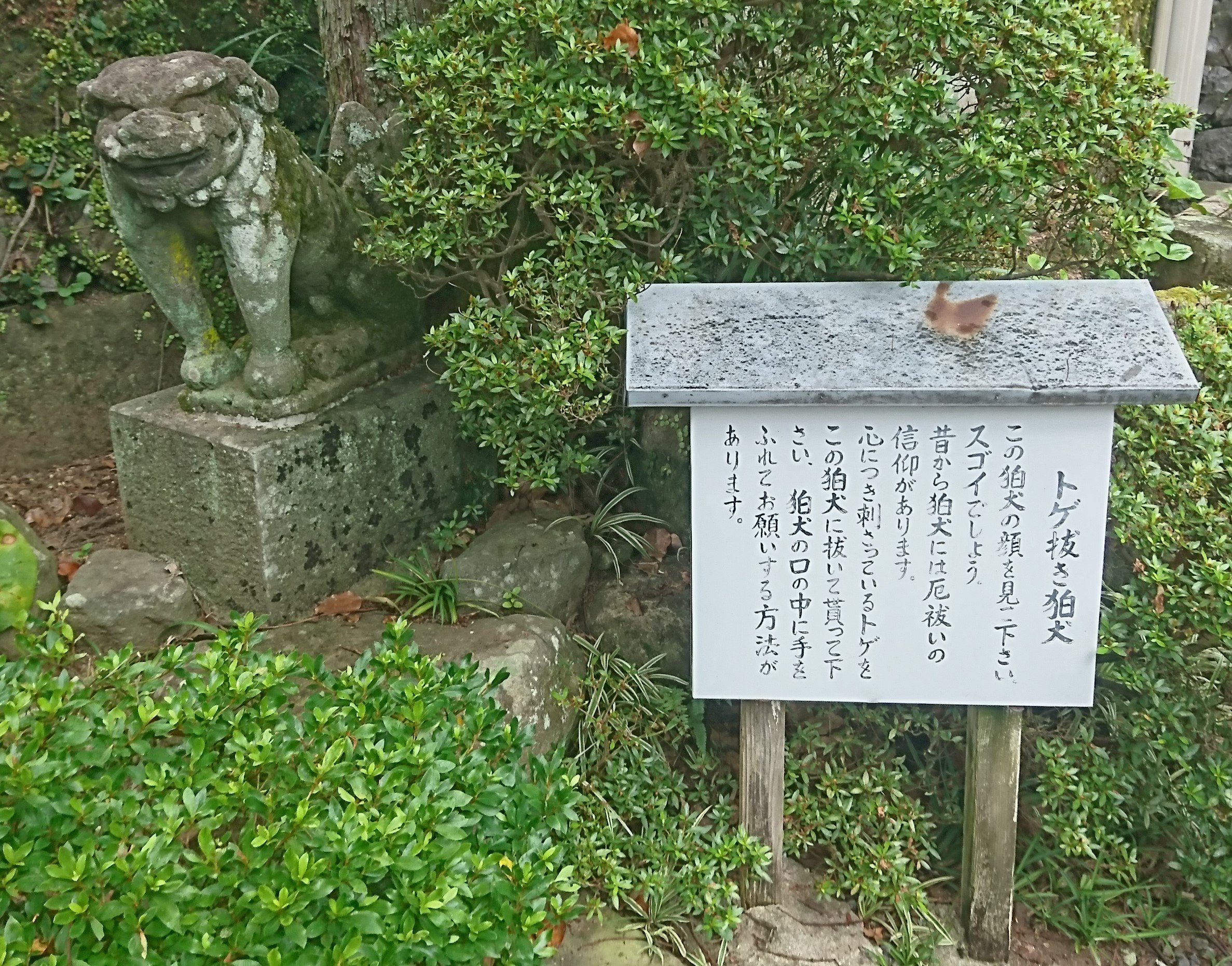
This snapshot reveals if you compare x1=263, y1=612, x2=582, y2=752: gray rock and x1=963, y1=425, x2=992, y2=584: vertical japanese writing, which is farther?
x1=263, y1=612, x2=582, y2=752: gray rock

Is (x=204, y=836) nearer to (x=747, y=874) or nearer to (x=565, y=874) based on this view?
(x=565, y=874)

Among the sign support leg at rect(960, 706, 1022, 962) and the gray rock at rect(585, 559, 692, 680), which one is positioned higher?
the gray rock at rect(585, 559, 692, 680)

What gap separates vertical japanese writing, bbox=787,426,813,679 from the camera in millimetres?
2455

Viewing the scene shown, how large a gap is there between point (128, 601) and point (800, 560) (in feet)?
6.90

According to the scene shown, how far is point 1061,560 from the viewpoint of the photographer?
246cm

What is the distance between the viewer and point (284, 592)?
324 centimetres

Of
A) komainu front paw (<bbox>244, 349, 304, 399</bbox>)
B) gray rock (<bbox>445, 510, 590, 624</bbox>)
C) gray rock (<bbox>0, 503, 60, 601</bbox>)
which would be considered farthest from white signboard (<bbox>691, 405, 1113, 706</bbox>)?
gray rock (<bbox>0, 503, 60, 601</bbox>)

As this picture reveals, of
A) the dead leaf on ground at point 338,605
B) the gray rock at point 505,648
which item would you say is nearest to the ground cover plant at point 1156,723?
the gray rock at point 505,648

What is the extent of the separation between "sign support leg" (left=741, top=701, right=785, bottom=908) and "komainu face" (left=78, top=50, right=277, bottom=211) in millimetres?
2097

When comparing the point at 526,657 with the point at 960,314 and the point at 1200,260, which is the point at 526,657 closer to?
the point at 960,314

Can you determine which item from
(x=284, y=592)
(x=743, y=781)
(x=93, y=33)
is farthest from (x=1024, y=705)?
(x=93, y=33)

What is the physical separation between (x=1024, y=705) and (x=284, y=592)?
2.21 m

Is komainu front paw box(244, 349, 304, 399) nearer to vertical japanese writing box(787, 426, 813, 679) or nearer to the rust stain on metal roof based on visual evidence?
vertical japanese writing box(787, 426, 813, 679)

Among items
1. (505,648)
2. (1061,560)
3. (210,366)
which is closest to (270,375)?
(210,366)
